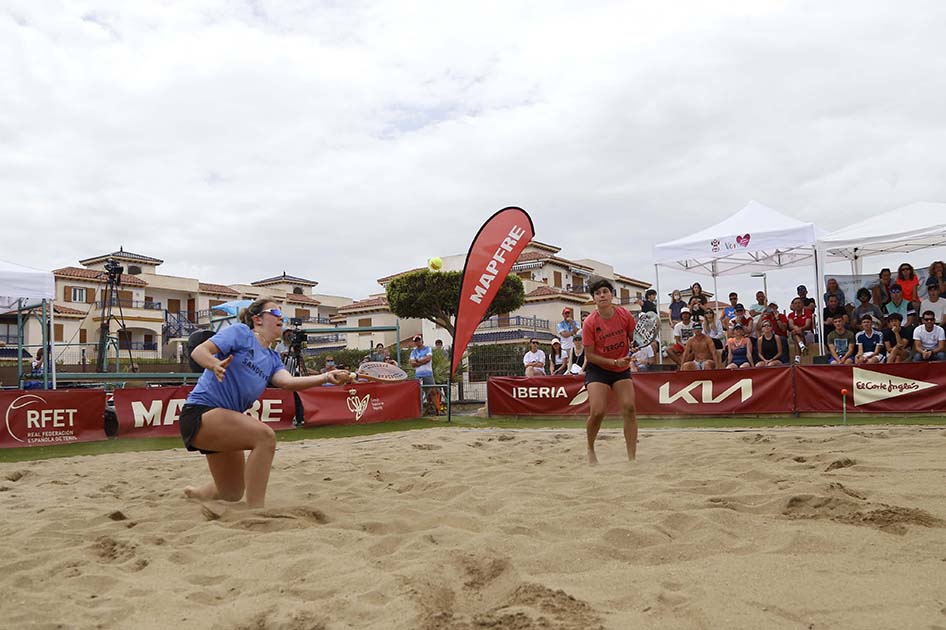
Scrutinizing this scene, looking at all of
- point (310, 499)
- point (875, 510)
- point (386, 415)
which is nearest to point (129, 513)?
point (310, 499)

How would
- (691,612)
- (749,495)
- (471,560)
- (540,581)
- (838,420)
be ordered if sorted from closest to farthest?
(691,612), (540,581), (471,560), (749,495), (838,420)

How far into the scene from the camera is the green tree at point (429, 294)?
37250 millimetres

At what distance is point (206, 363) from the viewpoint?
4457mm

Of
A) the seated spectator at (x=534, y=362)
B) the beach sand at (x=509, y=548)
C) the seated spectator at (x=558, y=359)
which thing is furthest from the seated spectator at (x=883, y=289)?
the beach sand at (x=509, y=548)

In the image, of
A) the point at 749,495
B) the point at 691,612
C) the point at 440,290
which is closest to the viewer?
the point at 691,612

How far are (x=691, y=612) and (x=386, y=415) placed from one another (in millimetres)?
11332

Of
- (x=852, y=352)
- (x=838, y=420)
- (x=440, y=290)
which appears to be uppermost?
(x=440, y=290)

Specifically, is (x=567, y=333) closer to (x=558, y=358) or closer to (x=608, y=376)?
(x=558, y=358)

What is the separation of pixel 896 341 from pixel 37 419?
44.0ft

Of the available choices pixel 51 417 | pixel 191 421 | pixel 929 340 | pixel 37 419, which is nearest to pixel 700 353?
pixel 929 340

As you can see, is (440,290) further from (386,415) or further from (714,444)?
(714,444)

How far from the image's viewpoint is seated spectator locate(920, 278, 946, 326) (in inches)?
476

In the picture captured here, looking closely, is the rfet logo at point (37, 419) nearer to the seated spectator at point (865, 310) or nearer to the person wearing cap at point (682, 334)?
the person wearing cap at point (682, 334)

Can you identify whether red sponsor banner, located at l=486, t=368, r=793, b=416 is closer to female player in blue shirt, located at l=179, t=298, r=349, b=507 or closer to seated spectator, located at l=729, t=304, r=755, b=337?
seated spectator, located at l=729, t=304, r=755, b=337
